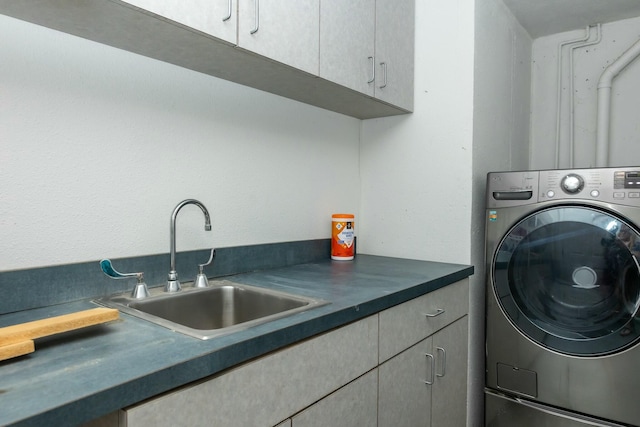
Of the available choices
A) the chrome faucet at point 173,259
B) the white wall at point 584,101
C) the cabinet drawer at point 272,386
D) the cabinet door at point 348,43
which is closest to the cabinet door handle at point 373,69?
the cabinet door at point 348,43

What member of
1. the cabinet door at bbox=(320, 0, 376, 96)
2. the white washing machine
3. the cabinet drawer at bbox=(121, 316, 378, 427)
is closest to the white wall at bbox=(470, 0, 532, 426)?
the white washing machine

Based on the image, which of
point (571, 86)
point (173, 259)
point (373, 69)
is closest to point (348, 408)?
point (173, 259)

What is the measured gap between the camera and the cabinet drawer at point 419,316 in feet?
4.28

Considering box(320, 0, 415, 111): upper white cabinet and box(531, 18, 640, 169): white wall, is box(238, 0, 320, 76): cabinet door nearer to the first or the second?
box(320, 0, 415, 111): upper white cabinet

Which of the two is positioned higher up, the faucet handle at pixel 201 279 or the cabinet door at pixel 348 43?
the cabinet door at pixel 348 43

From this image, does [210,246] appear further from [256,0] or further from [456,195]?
[456,195]

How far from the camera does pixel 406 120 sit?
213cm

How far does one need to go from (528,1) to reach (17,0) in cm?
231

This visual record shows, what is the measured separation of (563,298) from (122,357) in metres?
1.65

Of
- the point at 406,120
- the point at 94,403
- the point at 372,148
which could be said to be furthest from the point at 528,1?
the point at 94,403

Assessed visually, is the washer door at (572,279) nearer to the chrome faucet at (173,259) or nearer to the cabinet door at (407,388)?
the cabinet door at (407,388)

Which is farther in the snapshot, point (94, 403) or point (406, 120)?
point (406, 120)

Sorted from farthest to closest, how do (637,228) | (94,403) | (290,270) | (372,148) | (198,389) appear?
(372,148), (290,270), (637,228), (198,389), (94,403)

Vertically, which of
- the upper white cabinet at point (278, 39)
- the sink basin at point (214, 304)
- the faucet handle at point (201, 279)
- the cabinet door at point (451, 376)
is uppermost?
the upper white cabinet at point (278, 39)
